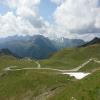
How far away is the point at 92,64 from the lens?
164 meters

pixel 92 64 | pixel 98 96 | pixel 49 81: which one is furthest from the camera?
pixel 92 64

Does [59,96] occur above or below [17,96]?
above

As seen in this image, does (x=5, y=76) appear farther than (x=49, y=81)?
Yes

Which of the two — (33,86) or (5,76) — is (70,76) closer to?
(33,86)

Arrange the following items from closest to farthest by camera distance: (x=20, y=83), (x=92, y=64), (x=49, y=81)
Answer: (x=49, y=81) → (x=20, y=83) → (x=92, y=64)

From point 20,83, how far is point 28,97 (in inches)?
851

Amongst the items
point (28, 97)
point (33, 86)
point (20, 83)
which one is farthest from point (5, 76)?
point (28, 97)

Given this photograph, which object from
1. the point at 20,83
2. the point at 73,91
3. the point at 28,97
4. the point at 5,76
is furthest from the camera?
the point at 5,76

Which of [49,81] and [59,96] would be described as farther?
[49,81]

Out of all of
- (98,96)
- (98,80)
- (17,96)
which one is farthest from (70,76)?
(98,96)

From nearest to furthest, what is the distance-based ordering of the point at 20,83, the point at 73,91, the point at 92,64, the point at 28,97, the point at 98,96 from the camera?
the point at 98,96 → the point at 73,91 → the point at 28,97 → the point at 20,83 → the point at 92,64

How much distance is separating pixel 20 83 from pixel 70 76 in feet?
75.9

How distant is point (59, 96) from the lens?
2234 inches

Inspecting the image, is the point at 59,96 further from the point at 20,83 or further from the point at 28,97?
the point at 20,83
